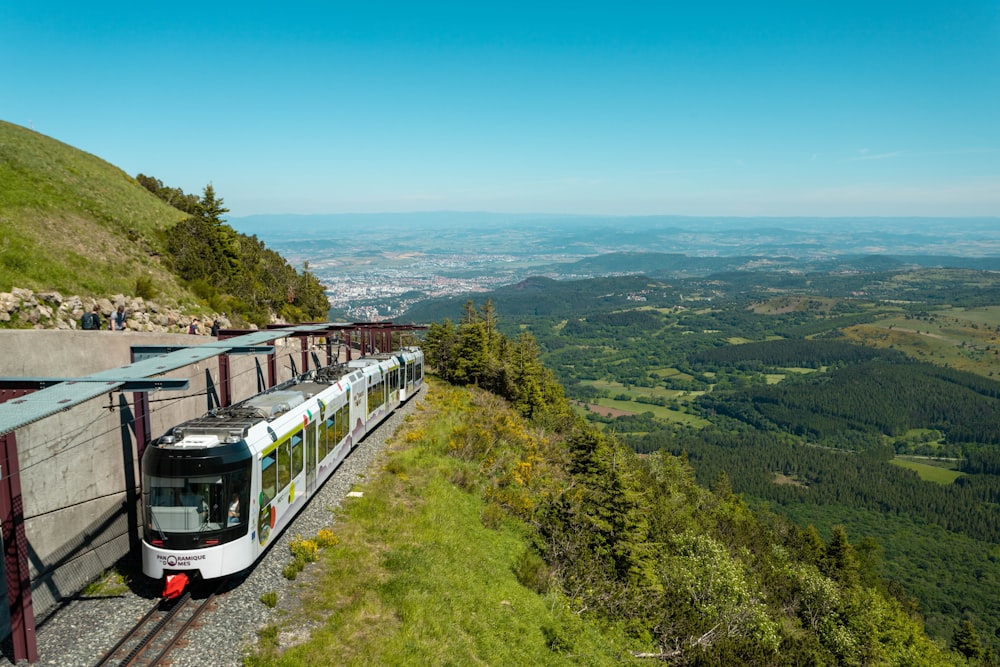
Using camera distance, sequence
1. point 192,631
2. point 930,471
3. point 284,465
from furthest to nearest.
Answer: point 930,471 → point 284,465 → point 192,631

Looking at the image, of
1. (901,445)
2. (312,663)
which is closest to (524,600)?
(312,663)

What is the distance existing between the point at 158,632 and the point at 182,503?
235cm

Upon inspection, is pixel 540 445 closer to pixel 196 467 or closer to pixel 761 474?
pixel 196 467

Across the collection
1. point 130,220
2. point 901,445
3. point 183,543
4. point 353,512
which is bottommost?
point 901,445

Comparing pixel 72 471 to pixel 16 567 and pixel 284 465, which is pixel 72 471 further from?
pixel 284 465

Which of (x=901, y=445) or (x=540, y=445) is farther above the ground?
(x=540, y=445)

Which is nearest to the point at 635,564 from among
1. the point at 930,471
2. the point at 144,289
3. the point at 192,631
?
the point at 192,631

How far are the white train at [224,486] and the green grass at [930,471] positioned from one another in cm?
18715

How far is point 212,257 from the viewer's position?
40.2m

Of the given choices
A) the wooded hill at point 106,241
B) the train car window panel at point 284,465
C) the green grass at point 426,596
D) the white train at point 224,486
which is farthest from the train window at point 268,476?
the wooded hill at point 106,241

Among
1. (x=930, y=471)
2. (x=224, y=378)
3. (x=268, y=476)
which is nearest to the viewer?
(x=268, y=476)

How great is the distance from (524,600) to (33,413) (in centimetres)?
1302

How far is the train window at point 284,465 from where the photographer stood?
47.4 feet

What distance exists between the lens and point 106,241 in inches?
1326
